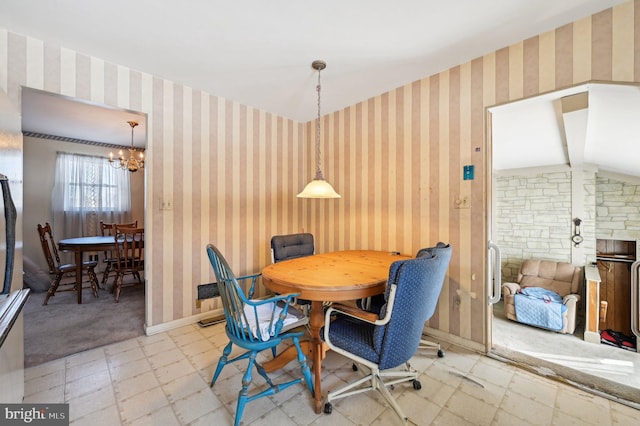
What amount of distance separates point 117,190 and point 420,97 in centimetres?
600

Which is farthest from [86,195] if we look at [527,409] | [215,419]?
[527,409]

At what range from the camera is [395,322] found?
4.48 feet

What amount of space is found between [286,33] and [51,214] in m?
5.51

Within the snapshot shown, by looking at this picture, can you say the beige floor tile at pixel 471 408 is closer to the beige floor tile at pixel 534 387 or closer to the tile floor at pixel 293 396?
the tile floor at pixel 293 396

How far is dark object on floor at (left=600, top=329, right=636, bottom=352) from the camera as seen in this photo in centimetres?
349

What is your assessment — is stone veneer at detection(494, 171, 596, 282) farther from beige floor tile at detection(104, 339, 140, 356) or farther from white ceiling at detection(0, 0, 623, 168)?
beige floor tile at detection(104, 339, 140, 356)

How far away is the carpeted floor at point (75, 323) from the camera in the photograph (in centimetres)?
232

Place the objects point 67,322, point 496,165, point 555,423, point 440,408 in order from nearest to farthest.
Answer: point 555,423 < point 440,408 < point 67,322 < point 496,165

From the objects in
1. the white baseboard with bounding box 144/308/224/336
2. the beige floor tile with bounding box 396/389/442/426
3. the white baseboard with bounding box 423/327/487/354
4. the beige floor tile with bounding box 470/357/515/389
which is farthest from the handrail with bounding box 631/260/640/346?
the white baseboard with bounding box 144/308/224/336

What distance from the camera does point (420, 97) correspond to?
8.75ft

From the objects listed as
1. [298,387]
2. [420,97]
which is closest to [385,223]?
[420,97]

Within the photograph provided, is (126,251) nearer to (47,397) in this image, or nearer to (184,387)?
(47,397)

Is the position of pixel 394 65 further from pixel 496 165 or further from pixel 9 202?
pixel 496 165

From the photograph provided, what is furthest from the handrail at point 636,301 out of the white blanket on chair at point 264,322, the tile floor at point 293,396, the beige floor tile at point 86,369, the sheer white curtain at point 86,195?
the sheer white curtain at point 86,195
